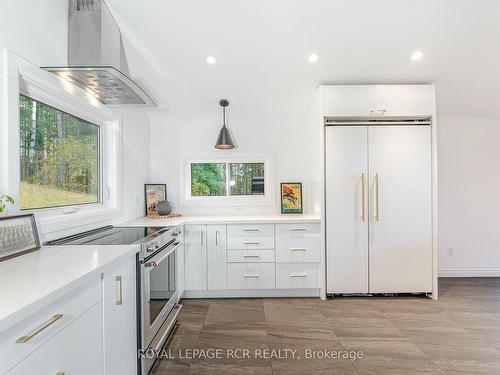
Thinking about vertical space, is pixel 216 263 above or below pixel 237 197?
below

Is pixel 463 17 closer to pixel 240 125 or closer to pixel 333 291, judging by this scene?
pixel 240 125

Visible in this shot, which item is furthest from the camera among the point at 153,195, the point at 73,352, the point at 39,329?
the point at 153,195

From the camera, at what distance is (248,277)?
2928 mm

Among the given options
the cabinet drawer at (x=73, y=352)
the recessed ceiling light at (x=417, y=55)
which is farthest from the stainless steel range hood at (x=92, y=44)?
the recessed ceiling light at (x=417, y=55)

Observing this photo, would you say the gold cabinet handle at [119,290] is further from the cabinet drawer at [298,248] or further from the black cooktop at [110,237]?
the cabinet drawer at [298,248]

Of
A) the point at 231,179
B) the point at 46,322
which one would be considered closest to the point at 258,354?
the point at 46,322

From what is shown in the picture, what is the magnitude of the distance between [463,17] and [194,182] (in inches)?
122

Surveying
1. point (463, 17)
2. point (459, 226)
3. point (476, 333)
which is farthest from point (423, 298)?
point (463, 17)

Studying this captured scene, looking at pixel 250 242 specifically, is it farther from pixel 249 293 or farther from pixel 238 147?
pixel 238 147

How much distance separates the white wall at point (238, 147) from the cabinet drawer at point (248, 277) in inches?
34.4

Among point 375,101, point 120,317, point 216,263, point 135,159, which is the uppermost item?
point 375,101

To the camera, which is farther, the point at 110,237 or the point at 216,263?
the point at 216,263

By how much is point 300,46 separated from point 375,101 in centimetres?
100

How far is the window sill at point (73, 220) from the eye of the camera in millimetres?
1704
